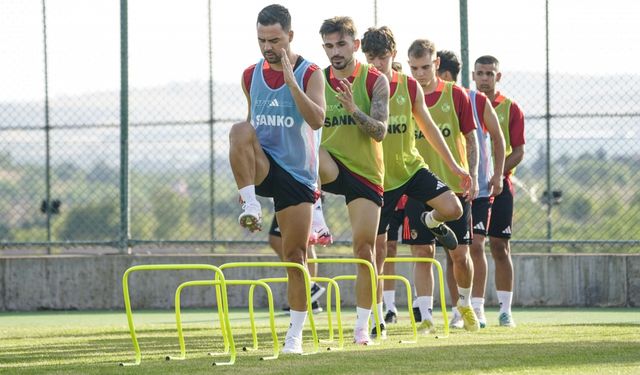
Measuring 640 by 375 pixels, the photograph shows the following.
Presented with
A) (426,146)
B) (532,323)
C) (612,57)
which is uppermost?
(612,57)

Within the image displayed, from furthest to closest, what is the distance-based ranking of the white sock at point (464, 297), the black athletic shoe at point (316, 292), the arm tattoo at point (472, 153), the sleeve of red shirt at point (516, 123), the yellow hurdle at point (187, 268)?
the black athletic shoe at point (316, 292) < the sleeve of red shirt at point (516, 123) < the arm tattoo at point (472, 153) < the white sock at point (464, 297) < the yellow hurdle at point (187, 268)

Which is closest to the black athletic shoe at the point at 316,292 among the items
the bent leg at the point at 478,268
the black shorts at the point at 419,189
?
the bent leg at the point at 478,268

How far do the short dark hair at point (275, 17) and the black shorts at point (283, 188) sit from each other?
2.76 feet

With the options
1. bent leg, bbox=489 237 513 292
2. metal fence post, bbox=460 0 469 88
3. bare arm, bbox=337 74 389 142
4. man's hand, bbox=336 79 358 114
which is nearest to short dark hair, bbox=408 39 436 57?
bare arm, bbox=337 74 389 142

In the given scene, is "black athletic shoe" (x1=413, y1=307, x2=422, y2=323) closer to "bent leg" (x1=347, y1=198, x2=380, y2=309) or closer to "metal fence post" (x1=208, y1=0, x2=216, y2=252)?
"bent leg" (x1=347, y1=198, x2=380, y2=309)

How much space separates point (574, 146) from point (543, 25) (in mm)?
1379

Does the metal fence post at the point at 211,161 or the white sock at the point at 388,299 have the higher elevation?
the metal fence post at the point at 211,161

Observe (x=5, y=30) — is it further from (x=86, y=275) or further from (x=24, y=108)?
(x=86, y=275)

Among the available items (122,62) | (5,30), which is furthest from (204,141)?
(5,30)

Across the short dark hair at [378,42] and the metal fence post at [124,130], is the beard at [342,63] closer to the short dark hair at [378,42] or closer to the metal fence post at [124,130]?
the short dark hair at [378,42]

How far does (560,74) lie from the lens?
52.0ft

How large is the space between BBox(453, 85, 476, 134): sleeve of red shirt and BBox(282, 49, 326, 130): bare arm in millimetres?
3300

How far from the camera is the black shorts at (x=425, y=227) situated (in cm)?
1216

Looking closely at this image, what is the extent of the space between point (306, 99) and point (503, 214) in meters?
4.83
